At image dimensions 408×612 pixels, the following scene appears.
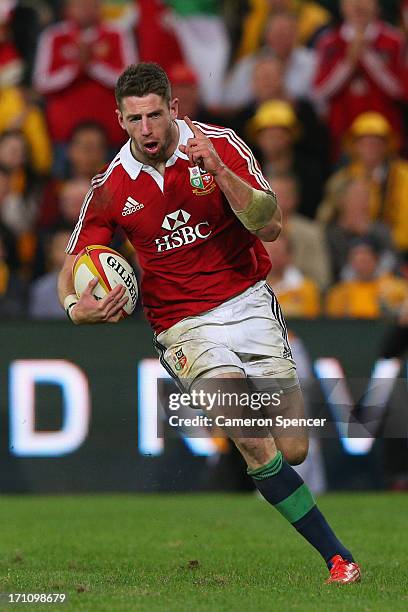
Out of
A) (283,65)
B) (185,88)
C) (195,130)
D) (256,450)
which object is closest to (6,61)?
(185,88)

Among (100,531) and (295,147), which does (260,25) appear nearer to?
(295,147)

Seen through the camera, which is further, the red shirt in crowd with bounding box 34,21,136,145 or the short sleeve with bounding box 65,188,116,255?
the red shirt in crowd with bounding box 34,21,136,145

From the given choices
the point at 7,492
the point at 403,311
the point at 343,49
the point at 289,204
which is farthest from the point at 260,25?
the point at 7,492

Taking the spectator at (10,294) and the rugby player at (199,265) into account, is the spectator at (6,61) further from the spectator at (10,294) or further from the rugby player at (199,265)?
the rugby player at (199,265)

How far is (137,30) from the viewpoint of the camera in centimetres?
A: 1407

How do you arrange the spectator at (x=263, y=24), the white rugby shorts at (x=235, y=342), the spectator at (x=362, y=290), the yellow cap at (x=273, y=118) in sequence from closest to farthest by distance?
the white rugby shorts at (x=235, y=342) < the spectator at (x=362, y=290) < the yellow cap at (x=273, y=118) < the spectator at (x=263, y=24)

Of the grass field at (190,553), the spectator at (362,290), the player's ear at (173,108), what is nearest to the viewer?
the grass field at (190,553)

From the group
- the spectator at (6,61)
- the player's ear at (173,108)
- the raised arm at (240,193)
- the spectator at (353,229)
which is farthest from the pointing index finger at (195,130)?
the spectator at (6,61)

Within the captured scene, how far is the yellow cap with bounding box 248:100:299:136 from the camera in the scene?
13.2 metres

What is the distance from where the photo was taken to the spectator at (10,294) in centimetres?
1223

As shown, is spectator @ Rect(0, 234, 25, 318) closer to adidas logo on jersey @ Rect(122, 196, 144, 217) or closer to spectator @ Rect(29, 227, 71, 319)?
spectator @ Rect(29, 227, 71, 319)

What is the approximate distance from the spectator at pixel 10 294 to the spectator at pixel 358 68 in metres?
3.79

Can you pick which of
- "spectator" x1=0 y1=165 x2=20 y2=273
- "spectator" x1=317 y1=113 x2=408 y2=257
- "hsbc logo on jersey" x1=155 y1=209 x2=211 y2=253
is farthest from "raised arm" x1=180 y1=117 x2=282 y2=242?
"spectator" x1=317 y1=113 x2=408 y2=257

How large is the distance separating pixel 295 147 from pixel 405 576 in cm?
750
